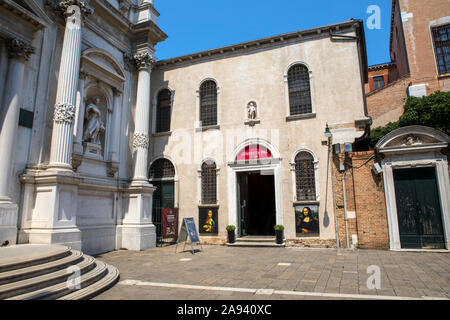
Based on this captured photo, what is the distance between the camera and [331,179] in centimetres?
1252

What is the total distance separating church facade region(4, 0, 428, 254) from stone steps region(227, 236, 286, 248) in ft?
2.53

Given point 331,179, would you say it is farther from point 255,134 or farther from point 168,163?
point 168,163

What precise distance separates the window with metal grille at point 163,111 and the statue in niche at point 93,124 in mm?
4428

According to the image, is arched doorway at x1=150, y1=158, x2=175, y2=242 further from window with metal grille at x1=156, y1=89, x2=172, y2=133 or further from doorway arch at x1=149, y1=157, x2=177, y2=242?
window with metal grille at x1=156, y1=89, x2=172, y2=133

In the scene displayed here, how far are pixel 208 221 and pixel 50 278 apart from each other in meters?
9.18

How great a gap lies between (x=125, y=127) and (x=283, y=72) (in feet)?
26.1

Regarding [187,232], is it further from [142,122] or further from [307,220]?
[142,122]

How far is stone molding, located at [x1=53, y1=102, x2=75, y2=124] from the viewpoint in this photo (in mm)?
9766

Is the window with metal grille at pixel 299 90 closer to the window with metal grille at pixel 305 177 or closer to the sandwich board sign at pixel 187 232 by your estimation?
the window with metal grille at pixel 305 177

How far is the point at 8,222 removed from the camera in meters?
8.44
